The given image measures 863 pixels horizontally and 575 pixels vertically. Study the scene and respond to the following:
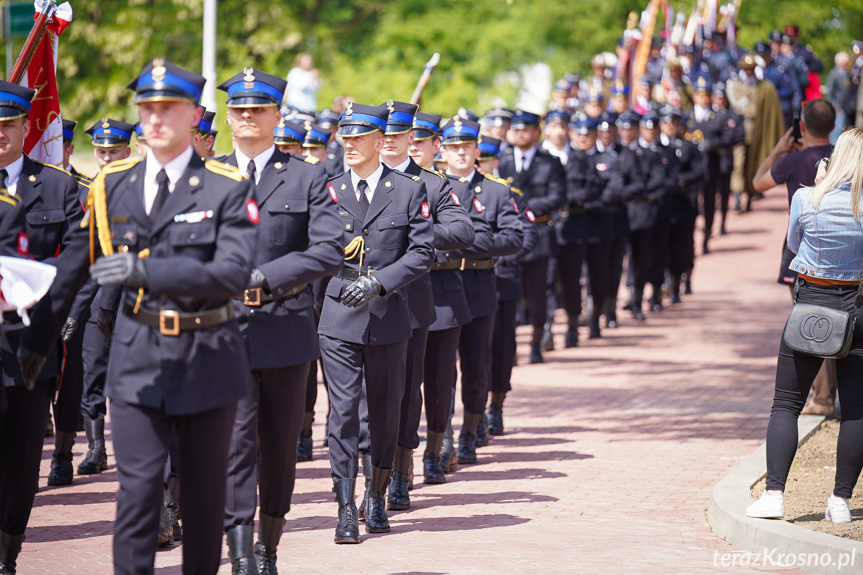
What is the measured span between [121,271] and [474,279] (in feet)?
17.1

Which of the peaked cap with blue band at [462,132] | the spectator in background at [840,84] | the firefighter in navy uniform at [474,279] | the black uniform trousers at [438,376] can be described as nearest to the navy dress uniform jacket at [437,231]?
the black uniform trousers at [438,376]

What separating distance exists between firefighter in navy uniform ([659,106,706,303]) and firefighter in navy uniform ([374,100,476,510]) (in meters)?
10.2

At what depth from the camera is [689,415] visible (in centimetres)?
1168

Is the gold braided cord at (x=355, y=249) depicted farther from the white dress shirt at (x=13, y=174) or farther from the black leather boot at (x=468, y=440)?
the black leather boot at (x=468, y=440)

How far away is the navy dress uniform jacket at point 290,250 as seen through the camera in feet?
20.4

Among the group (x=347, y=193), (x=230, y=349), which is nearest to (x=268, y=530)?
(x=230, y=349)

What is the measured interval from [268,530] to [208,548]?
44.8 inches

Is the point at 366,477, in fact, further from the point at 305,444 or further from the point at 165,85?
the point at 165,85

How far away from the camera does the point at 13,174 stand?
6.76m

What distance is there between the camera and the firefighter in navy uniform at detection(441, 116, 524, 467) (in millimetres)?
9820

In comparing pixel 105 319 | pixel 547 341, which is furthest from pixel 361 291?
pixel 547 341

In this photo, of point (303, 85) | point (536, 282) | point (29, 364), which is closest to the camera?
point (29, 364)

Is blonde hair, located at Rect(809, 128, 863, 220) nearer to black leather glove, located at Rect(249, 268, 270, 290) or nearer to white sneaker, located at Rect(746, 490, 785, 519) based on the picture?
white sneaker, located at Rect(746, 490, 785, 519)

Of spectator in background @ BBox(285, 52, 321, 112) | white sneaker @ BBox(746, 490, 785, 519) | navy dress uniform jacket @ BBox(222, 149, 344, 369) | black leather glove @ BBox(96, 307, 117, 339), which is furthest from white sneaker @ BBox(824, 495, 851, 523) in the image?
spectator in background @ BBox(285, 52, 321, 112)
